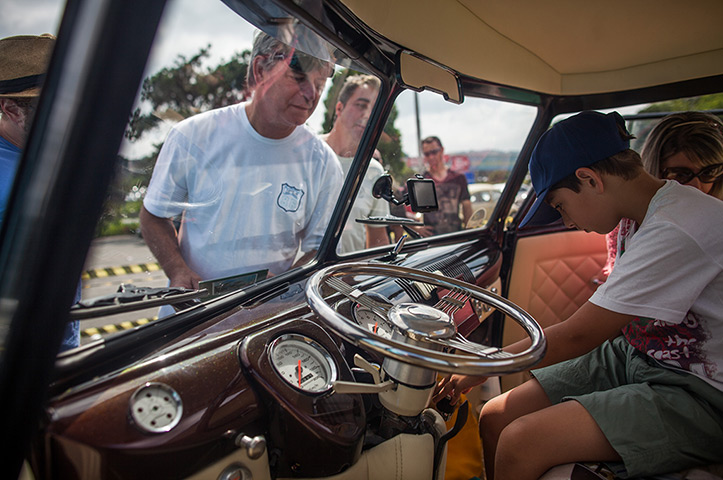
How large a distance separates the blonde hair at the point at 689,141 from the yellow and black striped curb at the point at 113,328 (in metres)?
2.46

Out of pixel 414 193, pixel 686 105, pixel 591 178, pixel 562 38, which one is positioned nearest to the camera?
pixel 591 178

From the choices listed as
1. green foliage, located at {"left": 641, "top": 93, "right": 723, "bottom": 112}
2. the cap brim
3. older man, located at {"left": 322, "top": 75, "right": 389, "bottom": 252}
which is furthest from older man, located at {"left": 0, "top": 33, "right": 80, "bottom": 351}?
green foliage, located at {"left": 641, "top": 93, "right": 723, "bottom": 112}

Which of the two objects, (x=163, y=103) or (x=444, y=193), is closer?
(x=163, y=103)

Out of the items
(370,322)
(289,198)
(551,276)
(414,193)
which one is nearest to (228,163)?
(289,198)

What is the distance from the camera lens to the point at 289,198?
5.09ft

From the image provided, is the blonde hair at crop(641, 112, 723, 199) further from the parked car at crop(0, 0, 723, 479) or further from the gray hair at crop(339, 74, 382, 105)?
the gray hair at crop(339, 74, 382, 105)

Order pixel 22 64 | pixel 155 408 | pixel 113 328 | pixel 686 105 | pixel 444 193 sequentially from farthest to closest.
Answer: pixel 686 105, pixel 444 193, pixel 22 64, pixel 113 328, pixel 155 408

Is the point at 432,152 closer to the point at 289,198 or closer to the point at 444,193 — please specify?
the point at 444,193

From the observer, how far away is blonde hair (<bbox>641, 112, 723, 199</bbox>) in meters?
2.21

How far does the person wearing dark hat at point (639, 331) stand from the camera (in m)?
1.27

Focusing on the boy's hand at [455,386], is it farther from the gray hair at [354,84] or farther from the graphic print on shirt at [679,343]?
the gray hair at [354,84]

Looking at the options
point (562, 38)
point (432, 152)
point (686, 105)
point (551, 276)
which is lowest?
point (551, 276)

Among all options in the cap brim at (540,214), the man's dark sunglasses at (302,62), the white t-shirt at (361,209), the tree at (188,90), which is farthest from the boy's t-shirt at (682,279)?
the tree at (188,90)

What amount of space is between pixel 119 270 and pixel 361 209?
3.47 feet
